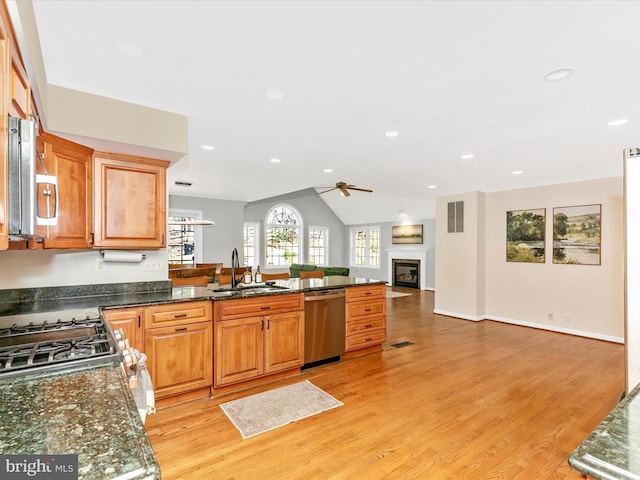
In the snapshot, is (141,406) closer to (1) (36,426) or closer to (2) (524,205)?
(1) (36,426)

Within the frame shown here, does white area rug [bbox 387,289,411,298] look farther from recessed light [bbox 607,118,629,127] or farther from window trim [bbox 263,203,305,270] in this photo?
recessed light [bbox 607,118,629,127]

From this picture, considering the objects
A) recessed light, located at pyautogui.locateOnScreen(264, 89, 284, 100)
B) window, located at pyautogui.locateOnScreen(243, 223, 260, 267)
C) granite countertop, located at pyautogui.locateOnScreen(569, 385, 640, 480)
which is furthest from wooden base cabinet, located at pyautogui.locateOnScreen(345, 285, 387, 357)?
window, located at pyautogui.locateOnScreen(243, 223, 260, 267)

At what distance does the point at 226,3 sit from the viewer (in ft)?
4.95

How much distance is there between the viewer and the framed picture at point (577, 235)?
4.95 metres

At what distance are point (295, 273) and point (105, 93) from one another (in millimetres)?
7949

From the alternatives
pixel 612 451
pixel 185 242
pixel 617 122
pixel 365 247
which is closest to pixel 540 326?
pixel 617 122

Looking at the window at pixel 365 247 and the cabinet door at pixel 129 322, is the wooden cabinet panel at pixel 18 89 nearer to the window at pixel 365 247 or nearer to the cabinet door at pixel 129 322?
the cabinet door at pixel 129 322

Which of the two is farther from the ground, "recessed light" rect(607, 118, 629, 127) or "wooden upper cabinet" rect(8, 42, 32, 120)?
"recessed light" rect(607, 118, 629, 127)

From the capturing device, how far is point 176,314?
278cm

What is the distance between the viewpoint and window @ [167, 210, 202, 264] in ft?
26.9

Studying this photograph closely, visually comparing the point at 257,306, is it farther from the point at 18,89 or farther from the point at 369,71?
the point at 18,89

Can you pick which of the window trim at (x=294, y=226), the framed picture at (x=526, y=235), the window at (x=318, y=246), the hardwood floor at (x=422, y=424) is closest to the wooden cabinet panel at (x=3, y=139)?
the hardwood floor at (x=422, y=424)

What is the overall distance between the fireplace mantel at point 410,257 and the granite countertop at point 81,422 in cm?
989
